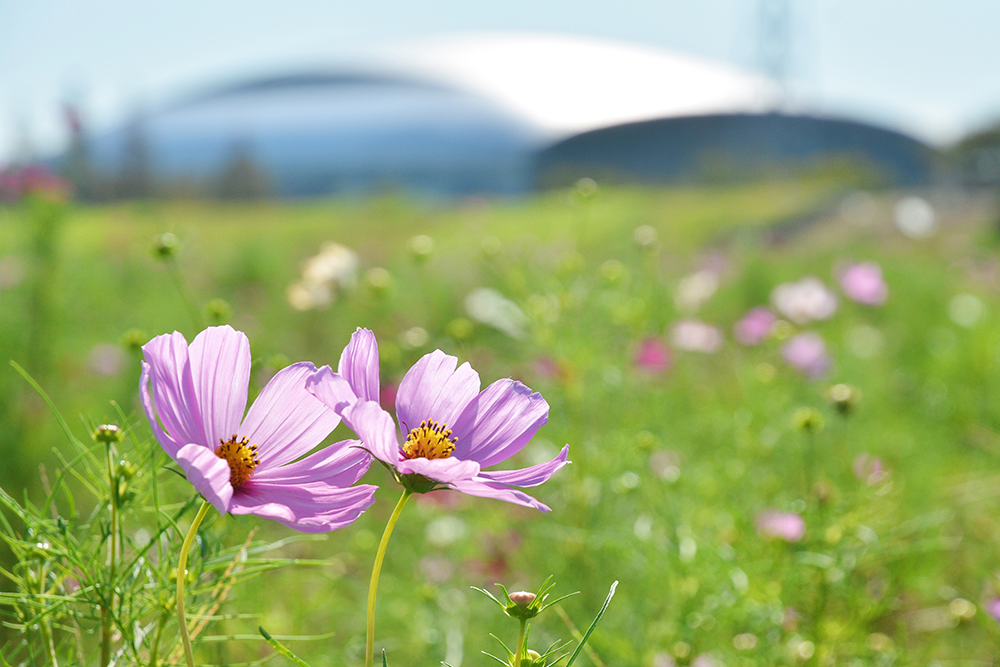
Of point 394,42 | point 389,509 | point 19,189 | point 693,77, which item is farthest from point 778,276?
point 394,42

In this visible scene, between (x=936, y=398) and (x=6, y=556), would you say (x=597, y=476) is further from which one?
(x=936, y=398)

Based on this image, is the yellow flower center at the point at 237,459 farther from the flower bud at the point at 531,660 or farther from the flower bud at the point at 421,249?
the flower bud at the point at 421,249

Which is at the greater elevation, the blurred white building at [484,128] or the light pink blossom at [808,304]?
the light pink blossom at [808,304]

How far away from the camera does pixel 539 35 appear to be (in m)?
25.2

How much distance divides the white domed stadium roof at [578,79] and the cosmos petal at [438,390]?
61.8ft

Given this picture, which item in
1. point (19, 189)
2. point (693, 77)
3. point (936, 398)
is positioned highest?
point (19, 189)

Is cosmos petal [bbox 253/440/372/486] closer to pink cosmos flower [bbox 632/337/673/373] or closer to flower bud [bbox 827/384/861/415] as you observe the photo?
flower bud [bbox 827/384/861/415]

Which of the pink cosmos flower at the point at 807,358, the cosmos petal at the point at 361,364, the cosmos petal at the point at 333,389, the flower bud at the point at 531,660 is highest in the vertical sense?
the cosmos petal at the point at 333,389

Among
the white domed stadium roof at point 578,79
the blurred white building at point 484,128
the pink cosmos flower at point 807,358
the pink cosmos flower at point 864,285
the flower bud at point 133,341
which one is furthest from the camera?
the white domed stadium roof at point 578,79

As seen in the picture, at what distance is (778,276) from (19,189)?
92.6 inches

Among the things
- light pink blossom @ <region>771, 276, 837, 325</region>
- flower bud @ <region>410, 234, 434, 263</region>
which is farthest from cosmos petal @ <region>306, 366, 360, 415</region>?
light pink blossom @ <region>771, 276, 837, 325</region>

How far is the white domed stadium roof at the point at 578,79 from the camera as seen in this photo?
19531 millimetres

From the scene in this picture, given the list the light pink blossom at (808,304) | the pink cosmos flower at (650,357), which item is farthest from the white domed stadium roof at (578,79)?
the pink cosmos flower at (650,357)

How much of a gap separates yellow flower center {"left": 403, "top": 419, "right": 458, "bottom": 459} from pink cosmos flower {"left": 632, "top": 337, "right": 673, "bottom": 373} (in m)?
0.81
